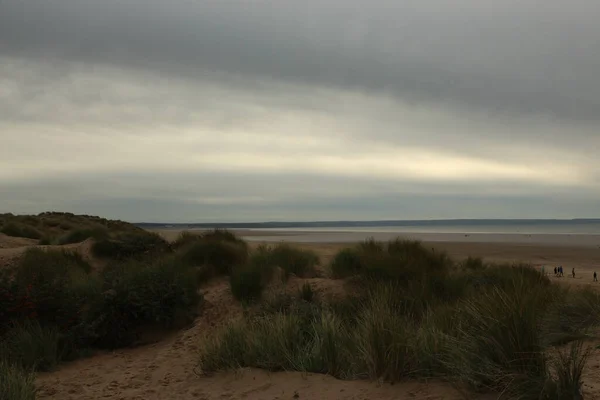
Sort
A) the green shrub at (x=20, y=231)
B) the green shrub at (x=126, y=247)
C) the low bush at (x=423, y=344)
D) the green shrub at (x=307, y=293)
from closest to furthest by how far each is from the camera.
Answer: the low bush at (x=423, y=344) → the green shrub at (x=307, y=293) → the green shrub at (x=126, y=247) → the green shrub at (x=20, y=231)

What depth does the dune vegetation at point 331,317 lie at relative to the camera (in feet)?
18.8

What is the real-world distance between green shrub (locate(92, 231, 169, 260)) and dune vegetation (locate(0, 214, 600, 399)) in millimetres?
820

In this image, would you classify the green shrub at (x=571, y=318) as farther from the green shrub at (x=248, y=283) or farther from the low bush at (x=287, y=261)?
the low bush at (x=287, y=261)

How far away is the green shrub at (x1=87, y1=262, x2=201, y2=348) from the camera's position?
1103cm

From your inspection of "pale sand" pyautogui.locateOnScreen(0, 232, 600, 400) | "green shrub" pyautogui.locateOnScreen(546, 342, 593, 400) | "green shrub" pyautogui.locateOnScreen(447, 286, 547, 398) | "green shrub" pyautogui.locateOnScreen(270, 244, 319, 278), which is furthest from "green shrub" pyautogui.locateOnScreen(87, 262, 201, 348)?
"green shrub" pyautogui.locateOnScreen(546, 342, 593, 400)

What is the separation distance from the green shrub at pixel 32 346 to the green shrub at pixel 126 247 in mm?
7860

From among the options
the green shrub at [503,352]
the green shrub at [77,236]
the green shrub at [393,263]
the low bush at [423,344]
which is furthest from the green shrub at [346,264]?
the green shrub at [77,236]

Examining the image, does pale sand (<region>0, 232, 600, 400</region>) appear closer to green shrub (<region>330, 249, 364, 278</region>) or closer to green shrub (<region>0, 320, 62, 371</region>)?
green shrub (<region>0, 320, 62, 371</region>)

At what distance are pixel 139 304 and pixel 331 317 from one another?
14.9ft

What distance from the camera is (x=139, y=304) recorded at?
11.3 m

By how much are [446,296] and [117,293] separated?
23.3 feet

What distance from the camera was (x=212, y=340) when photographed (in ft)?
28.5

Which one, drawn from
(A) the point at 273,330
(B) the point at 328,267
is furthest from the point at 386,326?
(B) the point at 328,267

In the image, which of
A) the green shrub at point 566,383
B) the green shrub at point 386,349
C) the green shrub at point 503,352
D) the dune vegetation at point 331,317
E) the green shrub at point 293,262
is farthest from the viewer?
the green shrub at point 293,262
